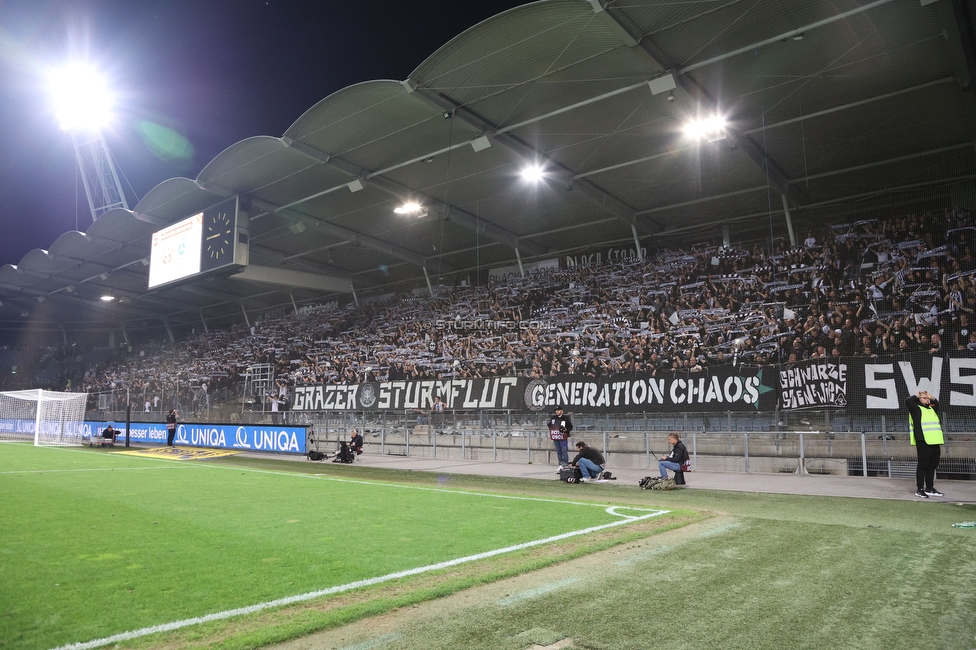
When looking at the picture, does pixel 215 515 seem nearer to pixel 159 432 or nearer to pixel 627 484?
pixel 627 484

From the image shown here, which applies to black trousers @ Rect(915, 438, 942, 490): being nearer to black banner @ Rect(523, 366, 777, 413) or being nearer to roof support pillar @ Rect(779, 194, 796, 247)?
black banner @ Rect(523, 366, 777, 413)

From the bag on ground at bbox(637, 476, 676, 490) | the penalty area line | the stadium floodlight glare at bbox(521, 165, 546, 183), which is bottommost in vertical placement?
the bag on ground at bbox(637, 476, 676, 490)

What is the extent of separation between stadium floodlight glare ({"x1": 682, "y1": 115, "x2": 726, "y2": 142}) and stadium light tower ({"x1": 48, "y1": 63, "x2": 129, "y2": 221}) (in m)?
44.9

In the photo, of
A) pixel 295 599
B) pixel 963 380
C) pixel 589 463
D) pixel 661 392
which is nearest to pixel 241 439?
pixel 589 463

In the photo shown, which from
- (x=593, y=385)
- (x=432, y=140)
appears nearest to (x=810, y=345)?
(x=593, y=385)

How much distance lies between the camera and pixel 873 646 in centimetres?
383

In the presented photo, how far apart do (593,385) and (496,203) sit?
10398 millimetres

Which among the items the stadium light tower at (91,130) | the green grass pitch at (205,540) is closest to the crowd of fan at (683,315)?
the green grass pitch at (205,540)

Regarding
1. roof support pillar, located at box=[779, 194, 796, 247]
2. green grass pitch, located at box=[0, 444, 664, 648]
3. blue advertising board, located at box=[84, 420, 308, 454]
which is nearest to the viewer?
green grass pitch, located at box=[0, 444, 664, 648]

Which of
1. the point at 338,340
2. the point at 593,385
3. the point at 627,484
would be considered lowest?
the point at 627,484

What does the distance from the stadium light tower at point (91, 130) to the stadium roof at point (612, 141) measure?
15.4 meters

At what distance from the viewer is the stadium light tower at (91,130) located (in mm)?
47812

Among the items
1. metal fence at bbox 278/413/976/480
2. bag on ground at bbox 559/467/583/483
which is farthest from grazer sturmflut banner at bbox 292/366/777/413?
bag on ground at bbox 559/467/583/483

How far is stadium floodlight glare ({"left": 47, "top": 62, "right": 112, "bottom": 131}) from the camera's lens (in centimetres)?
4734
